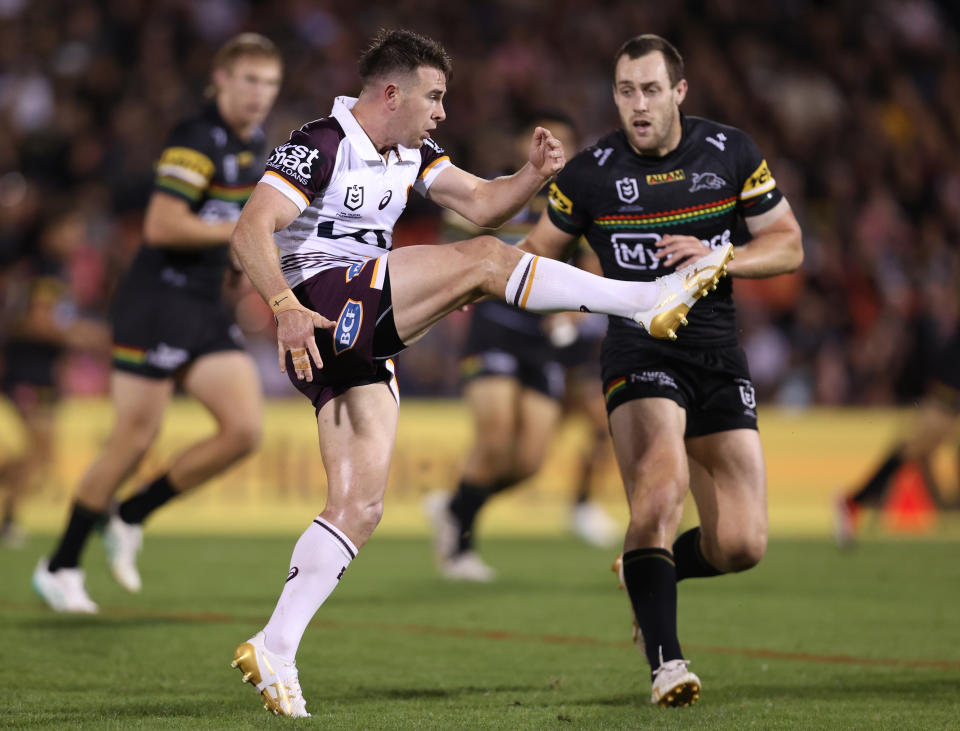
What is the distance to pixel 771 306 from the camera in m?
16.0

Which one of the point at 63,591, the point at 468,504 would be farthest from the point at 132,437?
the point at 468,504

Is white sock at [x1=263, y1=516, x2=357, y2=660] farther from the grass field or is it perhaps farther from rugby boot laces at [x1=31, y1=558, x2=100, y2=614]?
rugby boot laces at [x1=31, y1=558, x2=100, y2=614]

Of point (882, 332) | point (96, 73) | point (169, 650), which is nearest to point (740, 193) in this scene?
point (169, 650)

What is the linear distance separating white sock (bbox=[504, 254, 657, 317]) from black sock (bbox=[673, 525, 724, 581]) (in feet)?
4.77

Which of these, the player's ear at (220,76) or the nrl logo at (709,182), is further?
the player's ear at (220,76)

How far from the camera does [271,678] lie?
4500mm

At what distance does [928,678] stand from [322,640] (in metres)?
2.83

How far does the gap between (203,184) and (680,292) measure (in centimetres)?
350

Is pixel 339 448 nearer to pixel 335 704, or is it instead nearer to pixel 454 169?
pixel 335 704

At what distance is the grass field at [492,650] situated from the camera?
15.3 ft

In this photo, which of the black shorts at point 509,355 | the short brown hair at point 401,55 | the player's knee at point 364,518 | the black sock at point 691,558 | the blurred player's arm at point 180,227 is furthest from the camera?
the black shorts at point 509,355

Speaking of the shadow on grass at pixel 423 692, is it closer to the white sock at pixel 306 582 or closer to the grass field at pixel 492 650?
the grass field at pixel 492 650

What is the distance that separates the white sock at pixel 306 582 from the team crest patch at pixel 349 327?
2.08ft

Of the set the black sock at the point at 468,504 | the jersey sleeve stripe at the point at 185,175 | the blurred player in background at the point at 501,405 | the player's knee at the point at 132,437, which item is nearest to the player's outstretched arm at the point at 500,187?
the jersey sleeve stripe at the point at 185,175
